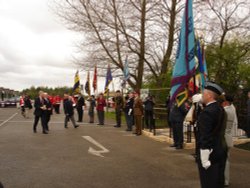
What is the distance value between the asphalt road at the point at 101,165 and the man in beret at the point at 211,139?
235cm

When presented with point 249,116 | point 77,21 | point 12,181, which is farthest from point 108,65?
point 12,181

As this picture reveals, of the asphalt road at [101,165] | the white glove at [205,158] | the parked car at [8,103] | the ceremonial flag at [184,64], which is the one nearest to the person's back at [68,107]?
the asphalt road at [101,165]

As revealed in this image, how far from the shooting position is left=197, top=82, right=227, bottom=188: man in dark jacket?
4.19m

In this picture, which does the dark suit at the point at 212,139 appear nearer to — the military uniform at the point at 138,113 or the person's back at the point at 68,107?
the military uniform at the point at 138,113

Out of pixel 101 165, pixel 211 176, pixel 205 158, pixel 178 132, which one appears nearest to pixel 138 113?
pixel 178 132

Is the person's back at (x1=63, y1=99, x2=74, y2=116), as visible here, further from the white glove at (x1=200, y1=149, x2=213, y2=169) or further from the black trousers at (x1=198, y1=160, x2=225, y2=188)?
the white glove at (x1=200, y1=149, x2=213, y2=169)

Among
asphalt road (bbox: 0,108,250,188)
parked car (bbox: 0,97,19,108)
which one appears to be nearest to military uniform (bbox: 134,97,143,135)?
asphalt road (bbox: 0,108,250,188)

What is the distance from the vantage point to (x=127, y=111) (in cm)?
1636

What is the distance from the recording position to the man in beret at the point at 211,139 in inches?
165

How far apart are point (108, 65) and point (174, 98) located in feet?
54.7

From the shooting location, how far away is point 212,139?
4.22 metres

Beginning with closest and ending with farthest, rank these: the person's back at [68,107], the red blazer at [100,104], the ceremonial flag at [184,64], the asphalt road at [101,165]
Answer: the asphalt road at [101,165] → the ceremonial flag at [184,64] → the person's back at [68,107] → the red blazer at [100,104]

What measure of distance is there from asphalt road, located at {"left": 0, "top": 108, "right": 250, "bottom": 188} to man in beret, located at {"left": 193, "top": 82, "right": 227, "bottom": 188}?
7.72 feet

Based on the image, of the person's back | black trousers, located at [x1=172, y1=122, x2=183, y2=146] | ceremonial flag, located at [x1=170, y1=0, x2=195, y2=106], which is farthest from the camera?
the person's back
